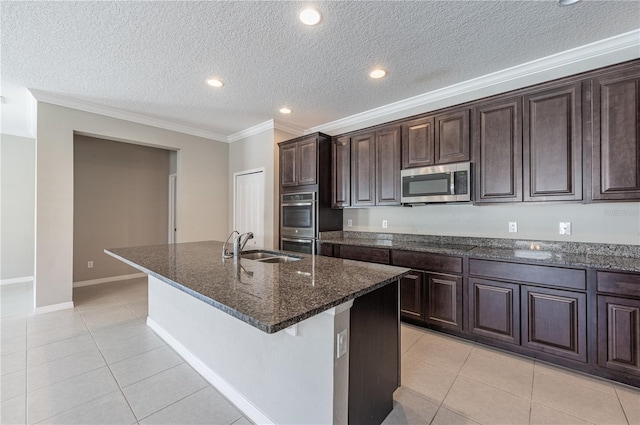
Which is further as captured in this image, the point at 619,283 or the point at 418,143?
the point at 418,143

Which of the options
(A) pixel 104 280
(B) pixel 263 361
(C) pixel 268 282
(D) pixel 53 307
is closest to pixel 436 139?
(C) pixel 268 282

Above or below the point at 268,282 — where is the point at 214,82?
above

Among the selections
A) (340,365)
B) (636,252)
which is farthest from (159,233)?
(636,252)

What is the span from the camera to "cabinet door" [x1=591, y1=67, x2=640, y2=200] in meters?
2.04

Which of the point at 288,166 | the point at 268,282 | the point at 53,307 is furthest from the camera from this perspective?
the point at 288,166

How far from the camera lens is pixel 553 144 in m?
2.36

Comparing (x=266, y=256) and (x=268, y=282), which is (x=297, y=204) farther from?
(x=268, y=282)

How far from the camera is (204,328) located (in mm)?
2115

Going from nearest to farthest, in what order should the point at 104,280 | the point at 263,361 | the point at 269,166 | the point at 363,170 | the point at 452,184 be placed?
the point at 263,361 → the point at 452,184 → the point at 363,170 → the point at 269,166 → the point at 104,280

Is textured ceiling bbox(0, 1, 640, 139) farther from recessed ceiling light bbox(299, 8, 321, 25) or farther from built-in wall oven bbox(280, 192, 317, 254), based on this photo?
built-in wall oven bbox(280, 192, 317, 254)

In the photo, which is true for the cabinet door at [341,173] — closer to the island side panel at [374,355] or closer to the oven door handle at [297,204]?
the oven door handle at [297,204]

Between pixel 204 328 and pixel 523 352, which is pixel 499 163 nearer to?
pixel 523 352

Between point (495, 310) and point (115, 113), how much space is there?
17.5 feet

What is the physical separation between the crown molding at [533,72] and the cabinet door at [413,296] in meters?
2.07
